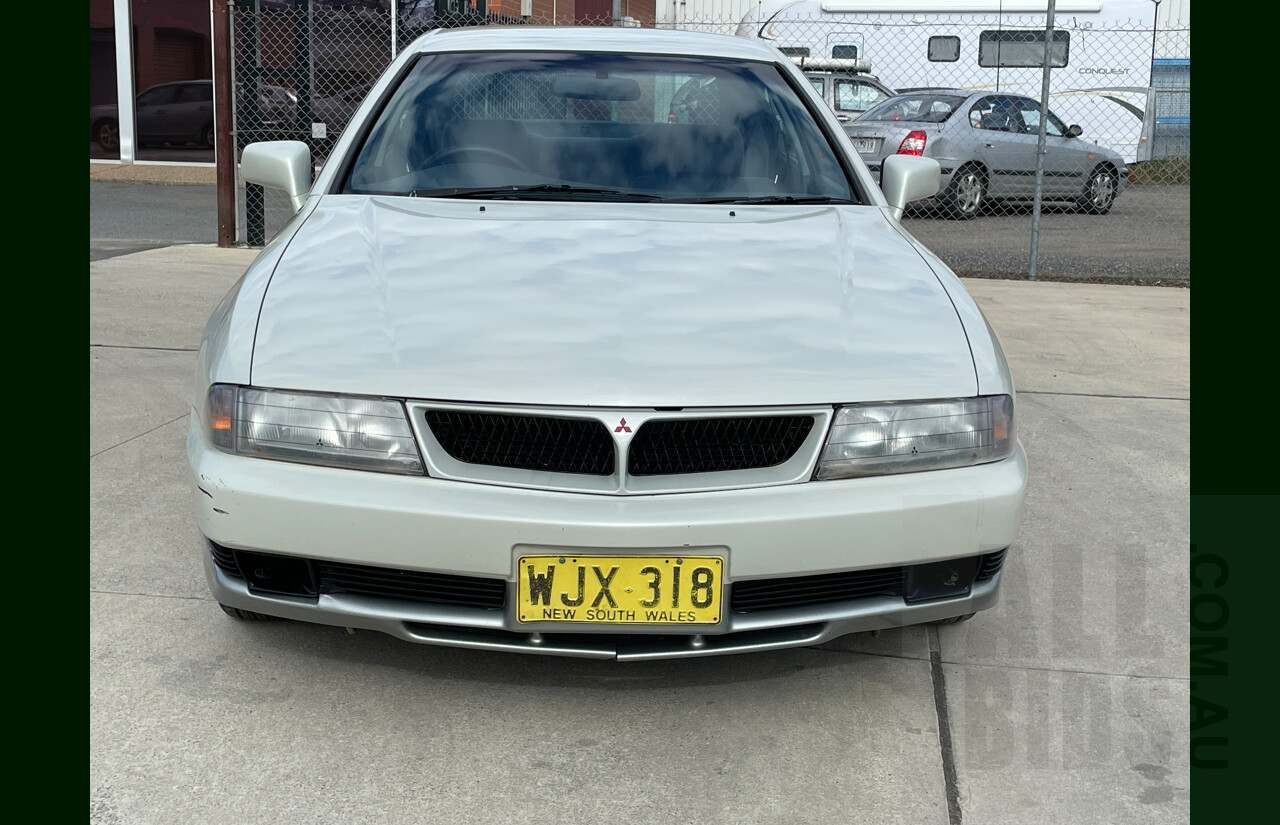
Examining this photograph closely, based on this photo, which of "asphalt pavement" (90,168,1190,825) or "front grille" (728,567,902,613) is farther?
A: "front grille" (728,567,902,613)

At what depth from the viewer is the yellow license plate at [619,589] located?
93.5 inches

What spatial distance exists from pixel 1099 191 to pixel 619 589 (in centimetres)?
1244

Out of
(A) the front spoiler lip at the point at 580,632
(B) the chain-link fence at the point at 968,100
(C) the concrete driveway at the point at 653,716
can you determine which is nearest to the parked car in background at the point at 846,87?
(B) the chain-link fence at the point at 968,100

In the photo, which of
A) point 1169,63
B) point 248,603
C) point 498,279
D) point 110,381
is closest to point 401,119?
point 498,279

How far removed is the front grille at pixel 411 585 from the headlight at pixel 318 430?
206mm

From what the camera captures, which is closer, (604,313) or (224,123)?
(604,313)

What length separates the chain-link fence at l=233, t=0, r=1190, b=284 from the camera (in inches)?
401

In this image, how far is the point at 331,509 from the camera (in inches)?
94.4

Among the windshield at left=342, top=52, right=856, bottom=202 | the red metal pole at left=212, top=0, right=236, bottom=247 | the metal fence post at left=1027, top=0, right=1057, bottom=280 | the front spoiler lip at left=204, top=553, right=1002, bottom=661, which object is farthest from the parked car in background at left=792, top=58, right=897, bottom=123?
the front spoiler lip at left=204, top=553, right=1002, bottom=661

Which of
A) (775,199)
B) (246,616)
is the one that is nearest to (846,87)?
(775,199)

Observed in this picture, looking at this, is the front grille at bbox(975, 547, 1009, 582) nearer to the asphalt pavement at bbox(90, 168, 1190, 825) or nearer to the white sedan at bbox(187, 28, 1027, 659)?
the white sedan at bbox(187, 28, 1027, 659)

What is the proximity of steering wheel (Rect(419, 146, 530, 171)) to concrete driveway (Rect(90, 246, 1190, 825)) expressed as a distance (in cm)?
124

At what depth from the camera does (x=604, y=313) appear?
2.63m

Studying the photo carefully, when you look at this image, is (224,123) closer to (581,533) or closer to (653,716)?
(653,716)
